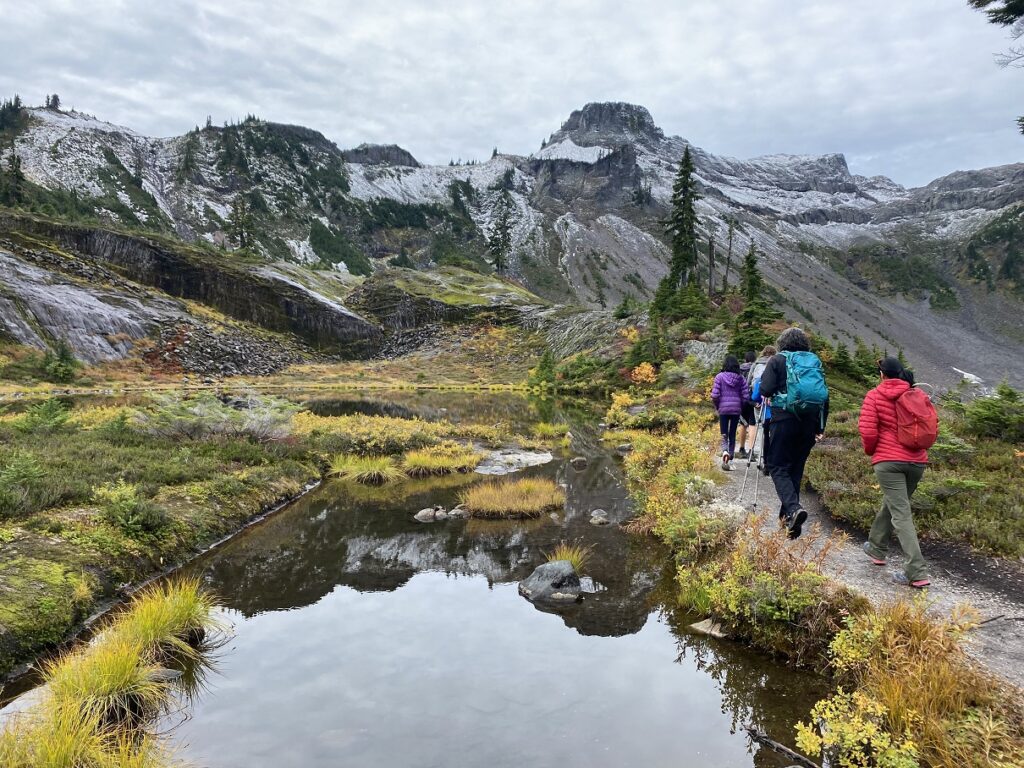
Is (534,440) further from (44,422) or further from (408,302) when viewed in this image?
(408,302)

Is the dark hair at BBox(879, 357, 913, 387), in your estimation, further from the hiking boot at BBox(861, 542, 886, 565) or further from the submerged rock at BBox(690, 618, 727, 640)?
the submerged rock at BBox(690, 618, 727, 640)

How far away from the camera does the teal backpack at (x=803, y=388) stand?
7949 mm

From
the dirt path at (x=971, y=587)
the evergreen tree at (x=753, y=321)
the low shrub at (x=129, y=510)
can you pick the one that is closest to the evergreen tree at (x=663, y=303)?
the evergreen tree at (x=753, y=321)

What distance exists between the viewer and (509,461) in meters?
20.6

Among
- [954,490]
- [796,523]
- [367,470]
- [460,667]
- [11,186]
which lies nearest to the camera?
[460,667]

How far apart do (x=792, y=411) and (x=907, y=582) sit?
2.61m

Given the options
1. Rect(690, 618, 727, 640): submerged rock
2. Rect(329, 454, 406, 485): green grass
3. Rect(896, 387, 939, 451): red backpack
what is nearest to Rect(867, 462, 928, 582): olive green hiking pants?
Rect(896, 387, 939, 451): red backpack

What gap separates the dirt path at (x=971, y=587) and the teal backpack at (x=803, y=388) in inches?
69.2

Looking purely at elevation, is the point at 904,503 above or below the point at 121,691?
above

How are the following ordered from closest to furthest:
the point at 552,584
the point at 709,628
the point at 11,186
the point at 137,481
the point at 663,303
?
the point at 709,628 → the point at 552,584 → the point at 137,481 → the point at 663,303 → the point at 11,186

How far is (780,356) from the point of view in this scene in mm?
8477

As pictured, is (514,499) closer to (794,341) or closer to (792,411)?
(792,411)

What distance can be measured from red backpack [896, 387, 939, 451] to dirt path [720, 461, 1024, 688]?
5.17 ft

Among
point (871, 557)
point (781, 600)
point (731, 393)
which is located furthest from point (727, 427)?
point (781, 600)
